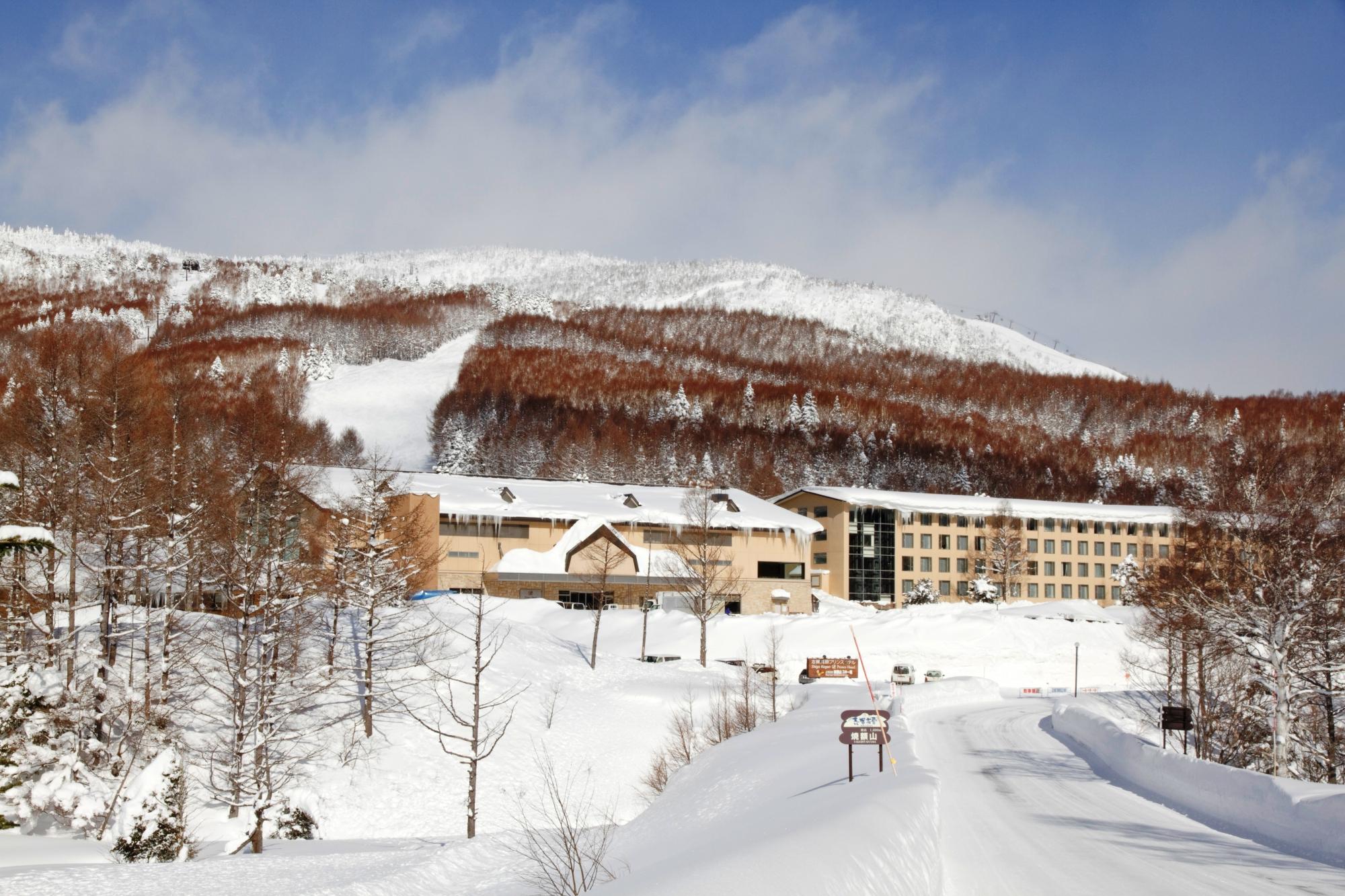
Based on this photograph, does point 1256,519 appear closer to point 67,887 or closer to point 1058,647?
point 67,887

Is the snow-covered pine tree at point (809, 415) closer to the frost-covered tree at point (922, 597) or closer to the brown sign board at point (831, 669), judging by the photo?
the frost-covered tree at point (922, 597)

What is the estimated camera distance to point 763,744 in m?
26.0

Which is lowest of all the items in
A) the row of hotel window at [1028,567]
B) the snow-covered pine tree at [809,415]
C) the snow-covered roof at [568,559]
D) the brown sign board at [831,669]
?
the brown sign board at [831,669]

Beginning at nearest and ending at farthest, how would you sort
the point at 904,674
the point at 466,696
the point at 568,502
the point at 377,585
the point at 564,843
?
the point at 564,843, the point at 377,585, the point at 466,696, the point at 904,674, the point at 568,502

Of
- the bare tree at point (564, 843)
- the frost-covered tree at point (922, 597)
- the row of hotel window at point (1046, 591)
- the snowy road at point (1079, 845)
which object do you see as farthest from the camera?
the row of hotel window at point (1046, 591)

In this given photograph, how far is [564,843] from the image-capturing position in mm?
11492

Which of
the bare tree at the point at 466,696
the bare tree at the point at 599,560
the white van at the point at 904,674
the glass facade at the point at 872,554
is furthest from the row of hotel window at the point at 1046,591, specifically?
the bare tree at the point at 466,696

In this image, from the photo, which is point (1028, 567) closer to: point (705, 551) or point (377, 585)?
point (705, 551)

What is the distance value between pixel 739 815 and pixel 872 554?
7493 cm

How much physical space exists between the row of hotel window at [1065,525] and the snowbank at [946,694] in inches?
1779

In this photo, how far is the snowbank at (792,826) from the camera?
9.00m

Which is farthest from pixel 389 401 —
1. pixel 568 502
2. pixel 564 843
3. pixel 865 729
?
pixel 564 843

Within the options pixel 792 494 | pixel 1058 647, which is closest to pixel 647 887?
pixel 1058 647

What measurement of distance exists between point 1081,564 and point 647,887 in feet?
327
